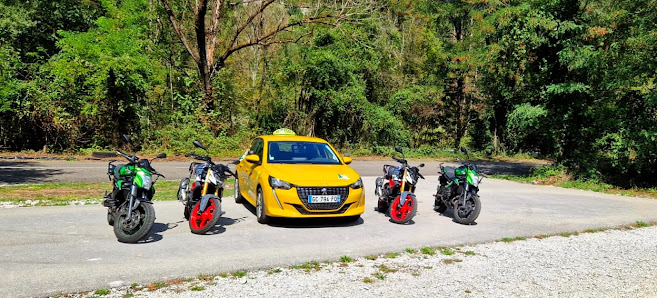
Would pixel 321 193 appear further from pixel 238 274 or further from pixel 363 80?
pixel 363 80

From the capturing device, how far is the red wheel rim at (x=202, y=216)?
6879mm

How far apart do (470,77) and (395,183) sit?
29516 millimetres

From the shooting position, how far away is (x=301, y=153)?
350 inches

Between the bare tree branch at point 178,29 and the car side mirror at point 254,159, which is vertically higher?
the bare tree branch at point 178,29

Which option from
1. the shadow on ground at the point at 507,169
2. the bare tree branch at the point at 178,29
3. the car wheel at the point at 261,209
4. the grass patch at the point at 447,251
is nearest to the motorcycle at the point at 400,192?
the grass patch at the point at 447,251

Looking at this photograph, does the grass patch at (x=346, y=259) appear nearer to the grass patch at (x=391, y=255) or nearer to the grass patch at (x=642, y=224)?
the grass patch at (x=391, y=255)

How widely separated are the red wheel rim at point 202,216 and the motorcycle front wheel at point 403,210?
11.1 feet

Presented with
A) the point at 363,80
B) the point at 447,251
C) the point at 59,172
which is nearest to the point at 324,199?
the point at 447,251

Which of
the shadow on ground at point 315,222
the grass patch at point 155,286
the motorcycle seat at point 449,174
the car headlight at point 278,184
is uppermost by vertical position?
the motorcycle seat at point 449,174

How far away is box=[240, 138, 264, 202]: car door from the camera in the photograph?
8412 millimetres

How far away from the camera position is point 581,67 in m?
16.4

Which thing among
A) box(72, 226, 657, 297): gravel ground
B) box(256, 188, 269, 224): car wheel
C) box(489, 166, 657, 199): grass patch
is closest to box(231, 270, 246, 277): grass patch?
box(72, 226, 657, 297): gravel ground

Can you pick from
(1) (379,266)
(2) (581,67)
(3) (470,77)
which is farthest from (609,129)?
(3) (470,77)

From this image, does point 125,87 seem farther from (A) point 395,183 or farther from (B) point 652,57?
(B) point 652,57
